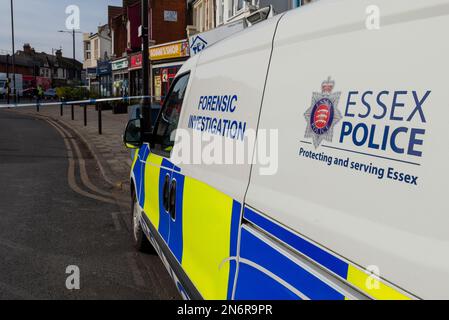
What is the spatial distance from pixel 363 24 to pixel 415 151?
525 mm

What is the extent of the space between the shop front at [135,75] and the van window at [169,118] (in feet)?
90.3

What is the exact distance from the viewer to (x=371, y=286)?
4.32ft

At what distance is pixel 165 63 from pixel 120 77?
1149 cm

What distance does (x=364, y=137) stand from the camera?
1440 millimetres

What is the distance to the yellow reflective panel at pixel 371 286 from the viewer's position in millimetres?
1251

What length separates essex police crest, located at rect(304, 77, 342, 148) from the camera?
5.18 ft

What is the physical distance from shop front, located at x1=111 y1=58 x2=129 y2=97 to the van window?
3050cm

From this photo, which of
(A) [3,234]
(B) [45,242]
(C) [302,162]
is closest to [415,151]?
(C) [302,162]

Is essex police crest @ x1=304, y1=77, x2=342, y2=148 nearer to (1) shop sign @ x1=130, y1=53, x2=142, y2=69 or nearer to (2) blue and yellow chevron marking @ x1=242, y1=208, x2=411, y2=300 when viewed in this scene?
(2) blue and yellow chevron marking @ x1=242, y1=208, x2=411, y2=300

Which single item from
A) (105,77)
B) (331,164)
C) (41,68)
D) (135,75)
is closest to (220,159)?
(331,164)

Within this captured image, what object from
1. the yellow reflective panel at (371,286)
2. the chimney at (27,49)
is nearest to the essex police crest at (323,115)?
the yellow reflective panel at (371,286)

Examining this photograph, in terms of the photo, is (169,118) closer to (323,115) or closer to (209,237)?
(209,237)
